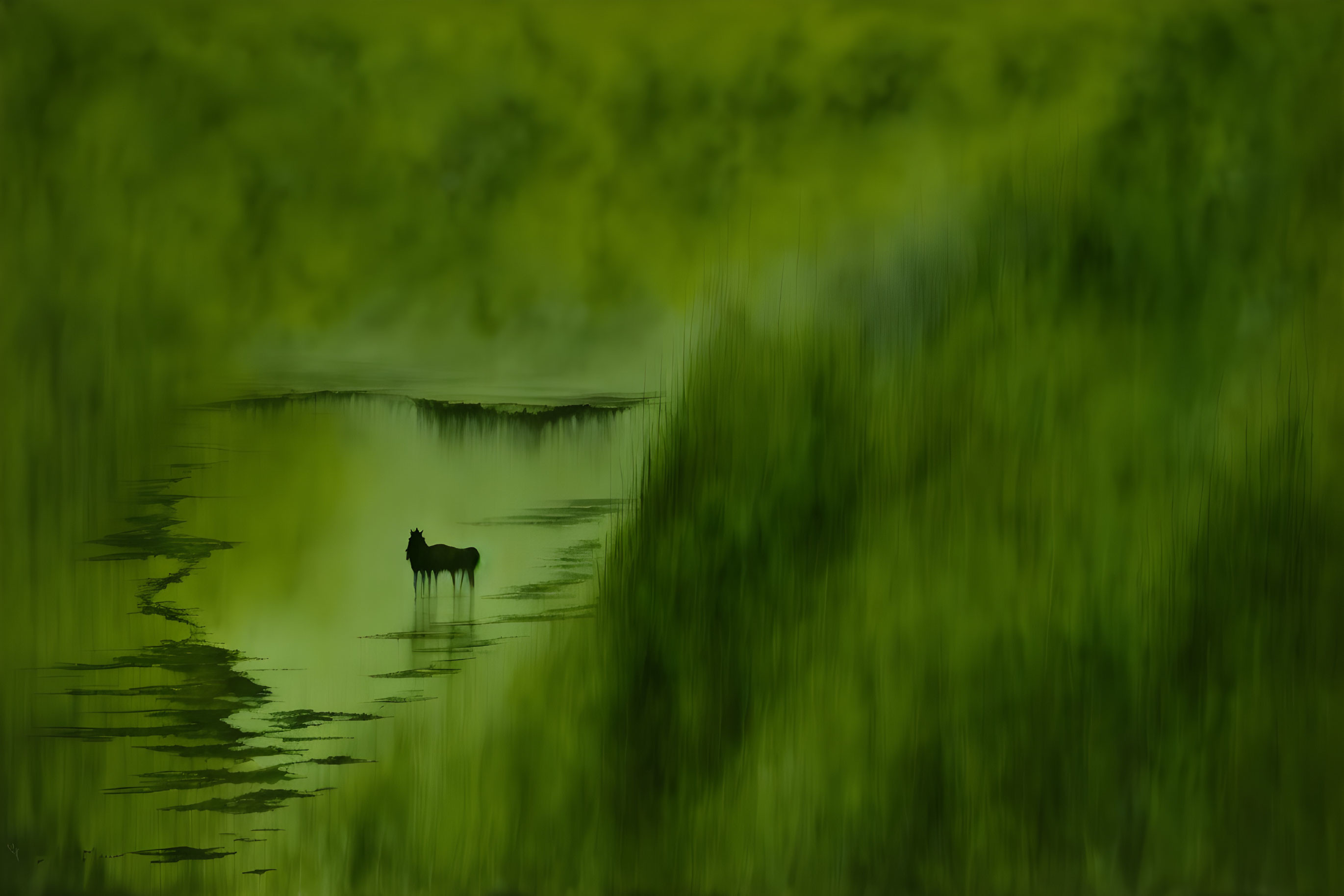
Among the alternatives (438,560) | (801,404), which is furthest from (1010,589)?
(438,560)

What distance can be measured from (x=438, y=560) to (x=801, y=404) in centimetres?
54

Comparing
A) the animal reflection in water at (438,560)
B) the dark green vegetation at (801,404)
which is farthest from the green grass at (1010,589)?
the animal reflection in water at (438,560)

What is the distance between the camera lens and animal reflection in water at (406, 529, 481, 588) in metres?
1.39

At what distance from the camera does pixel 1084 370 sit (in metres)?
1.41

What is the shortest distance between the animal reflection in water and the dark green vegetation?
98 millimetres

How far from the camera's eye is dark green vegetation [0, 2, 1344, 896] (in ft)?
4.59

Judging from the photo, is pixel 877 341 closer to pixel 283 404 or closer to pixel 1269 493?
pixel 1269 493

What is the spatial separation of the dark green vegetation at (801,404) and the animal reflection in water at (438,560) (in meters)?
0.10

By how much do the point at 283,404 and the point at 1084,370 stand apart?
109 centimetres

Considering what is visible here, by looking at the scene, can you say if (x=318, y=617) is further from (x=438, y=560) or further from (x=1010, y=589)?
(x=1010, y=589)

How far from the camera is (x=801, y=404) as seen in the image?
1.42 meters

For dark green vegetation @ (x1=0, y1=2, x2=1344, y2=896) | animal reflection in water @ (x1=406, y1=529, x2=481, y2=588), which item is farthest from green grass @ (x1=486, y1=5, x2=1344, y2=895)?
animal reflection in water @ (x1=406, y1=529, x2=481, y2=588)

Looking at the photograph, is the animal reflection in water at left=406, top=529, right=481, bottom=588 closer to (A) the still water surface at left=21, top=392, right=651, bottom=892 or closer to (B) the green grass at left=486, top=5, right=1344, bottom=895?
(A) the still water surface at left=21, top=392, right=651, bottom=892

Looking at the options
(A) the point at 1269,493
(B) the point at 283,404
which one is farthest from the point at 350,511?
(A) the point at 1269,493
